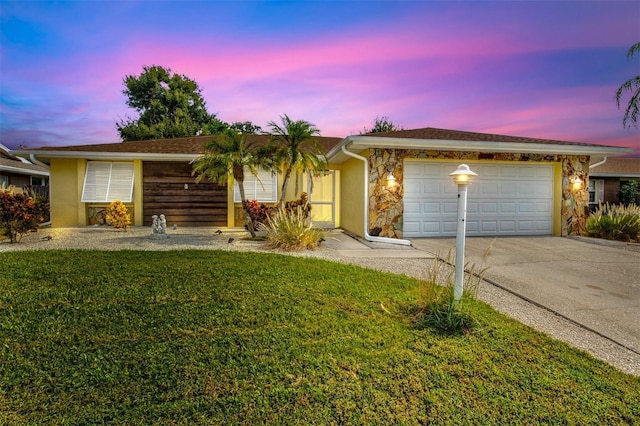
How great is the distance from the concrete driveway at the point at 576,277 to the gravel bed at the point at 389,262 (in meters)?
0.20

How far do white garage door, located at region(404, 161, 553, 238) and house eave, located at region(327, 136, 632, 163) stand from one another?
2.27 feet

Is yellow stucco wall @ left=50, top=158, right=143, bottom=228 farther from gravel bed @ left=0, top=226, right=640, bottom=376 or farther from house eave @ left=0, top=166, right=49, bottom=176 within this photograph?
house eave @ left=0, top=166, right=49, bottom=176

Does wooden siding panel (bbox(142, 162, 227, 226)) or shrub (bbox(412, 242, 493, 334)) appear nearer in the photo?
shrub (bbox(412, 242, 493, 334))

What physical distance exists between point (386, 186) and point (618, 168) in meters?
17.5

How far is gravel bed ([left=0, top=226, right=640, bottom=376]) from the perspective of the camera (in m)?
3.28

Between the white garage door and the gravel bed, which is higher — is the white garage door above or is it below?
above

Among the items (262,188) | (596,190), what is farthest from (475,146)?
(596,190)

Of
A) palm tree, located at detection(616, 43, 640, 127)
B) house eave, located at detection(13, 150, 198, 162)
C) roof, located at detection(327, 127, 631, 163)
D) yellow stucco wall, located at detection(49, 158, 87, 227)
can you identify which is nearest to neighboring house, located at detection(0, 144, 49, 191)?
yellow stucco wall, located at detection(49, 158, 87, 227)

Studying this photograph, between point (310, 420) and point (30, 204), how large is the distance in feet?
30.1

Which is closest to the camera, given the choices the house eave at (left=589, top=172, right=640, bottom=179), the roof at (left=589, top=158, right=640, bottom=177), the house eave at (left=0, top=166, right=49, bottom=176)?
the house eave at (left=0, top=166, right=49, bottom=176)

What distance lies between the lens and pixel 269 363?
8.94ft

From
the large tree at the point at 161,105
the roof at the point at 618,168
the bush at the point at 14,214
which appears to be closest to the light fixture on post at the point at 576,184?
the roof at the point at 618,168

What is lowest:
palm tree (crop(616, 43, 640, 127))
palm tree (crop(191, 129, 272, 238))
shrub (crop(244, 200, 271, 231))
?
shrub (crop(244, 200, 271, 231))

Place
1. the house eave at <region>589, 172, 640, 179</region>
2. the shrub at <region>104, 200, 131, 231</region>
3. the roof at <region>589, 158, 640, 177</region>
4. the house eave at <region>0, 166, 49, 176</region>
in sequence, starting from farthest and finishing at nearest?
the roof at <region>589, 158, 640, 177</region>
the house eave at <region>589, 172, 640, 179</region>
the house eave at <region>0, 166, 49, 176</region>
the shrub at <region>104, 200, 131, 231</region>
